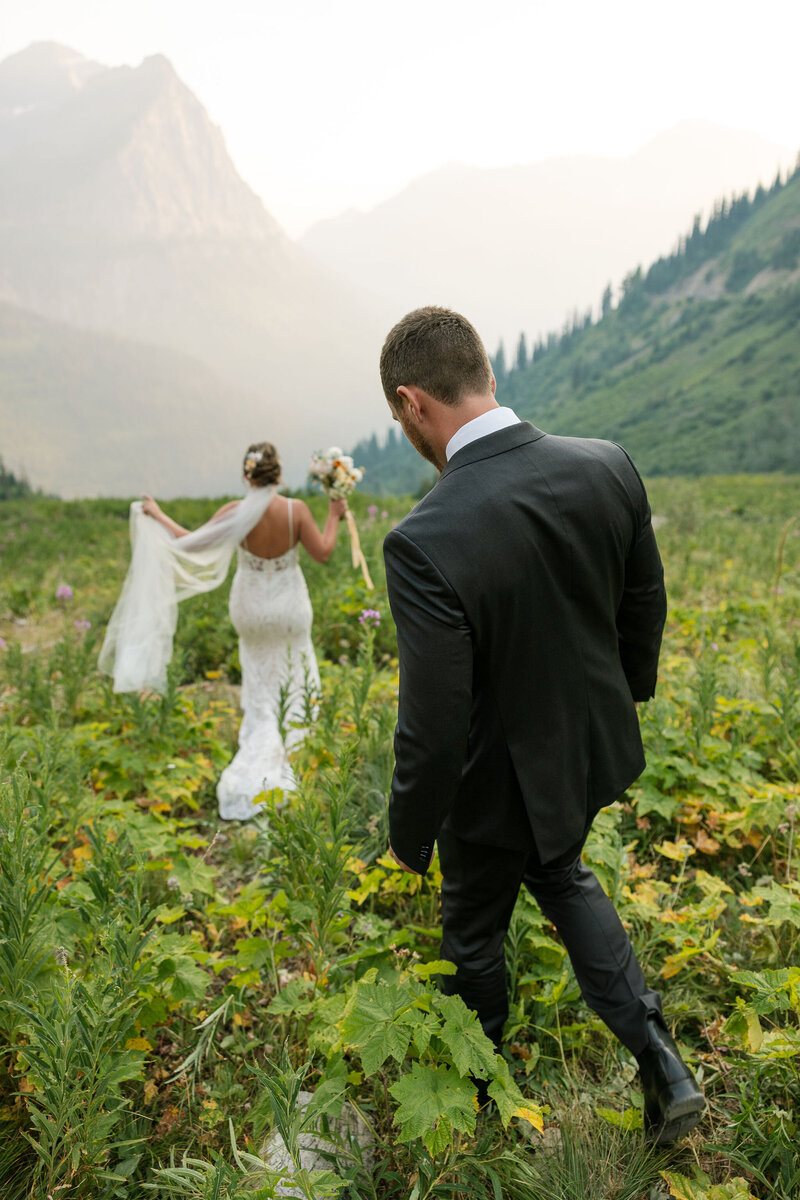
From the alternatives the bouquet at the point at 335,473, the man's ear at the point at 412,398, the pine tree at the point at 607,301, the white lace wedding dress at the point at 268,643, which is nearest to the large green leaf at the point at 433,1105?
the man's ear at the point at 412,398

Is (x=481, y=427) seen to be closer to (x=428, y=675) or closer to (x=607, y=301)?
(x=428, y=675)

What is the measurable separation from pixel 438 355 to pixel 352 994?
6.28ft

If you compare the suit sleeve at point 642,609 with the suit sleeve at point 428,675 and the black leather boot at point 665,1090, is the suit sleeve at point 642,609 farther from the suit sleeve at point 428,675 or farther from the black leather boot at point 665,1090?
the black leather boot at point 665,1090

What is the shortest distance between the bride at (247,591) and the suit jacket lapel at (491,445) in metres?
2.80

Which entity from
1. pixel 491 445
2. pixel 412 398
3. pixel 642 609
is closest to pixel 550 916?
pixel 642 609

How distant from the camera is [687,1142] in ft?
6.39

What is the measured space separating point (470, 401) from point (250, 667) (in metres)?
3.63

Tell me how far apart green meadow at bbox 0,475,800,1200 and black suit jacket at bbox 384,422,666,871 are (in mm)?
542

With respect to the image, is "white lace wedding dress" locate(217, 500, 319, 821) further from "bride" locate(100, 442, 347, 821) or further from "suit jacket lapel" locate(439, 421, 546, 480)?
"suit jacket lapel" locate(439, 421, 546, 480)

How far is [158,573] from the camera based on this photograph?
4.48 m

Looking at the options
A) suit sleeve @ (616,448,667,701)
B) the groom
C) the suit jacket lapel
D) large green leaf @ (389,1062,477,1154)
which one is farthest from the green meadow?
the suit jacket lapel

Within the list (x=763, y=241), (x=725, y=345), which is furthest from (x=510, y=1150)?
(x=763, y=241)

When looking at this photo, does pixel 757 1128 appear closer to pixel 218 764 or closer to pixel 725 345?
pixel 218 764

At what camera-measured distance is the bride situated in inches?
171
